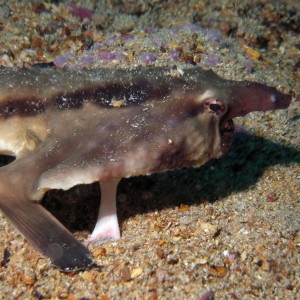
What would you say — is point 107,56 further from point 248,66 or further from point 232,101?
point 232,101

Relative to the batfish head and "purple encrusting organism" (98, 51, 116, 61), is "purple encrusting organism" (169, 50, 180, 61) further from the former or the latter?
the batfish head

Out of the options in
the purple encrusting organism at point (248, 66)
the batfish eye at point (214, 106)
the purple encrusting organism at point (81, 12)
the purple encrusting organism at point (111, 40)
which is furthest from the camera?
the purple encrusting organism at point (81, 12)

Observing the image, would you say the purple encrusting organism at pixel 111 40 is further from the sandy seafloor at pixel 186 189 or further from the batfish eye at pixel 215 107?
the batfish eye at pixel 215 107

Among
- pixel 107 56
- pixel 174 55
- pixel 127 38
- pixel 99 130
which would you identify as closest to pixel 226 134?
pixel 99 130

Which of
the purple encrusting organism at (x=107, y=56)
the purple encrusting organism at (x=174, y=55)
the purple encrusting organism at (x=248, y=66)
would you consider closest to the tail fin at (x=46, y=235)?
the purple encrusting organism at (x=107, y=56)

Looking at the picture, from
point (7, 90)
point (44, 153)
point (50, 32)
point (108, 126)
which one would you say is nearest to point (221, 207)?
point (108, 126)

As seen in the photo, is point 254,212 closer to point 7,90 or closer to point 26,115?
point 26,115
